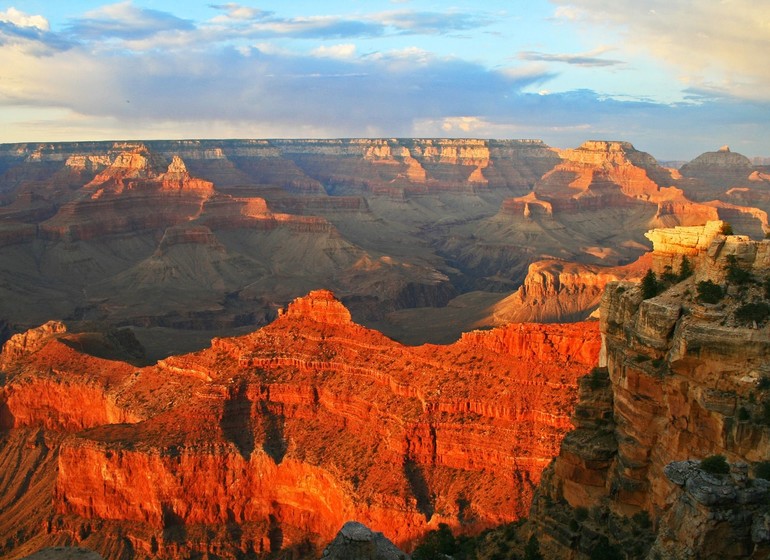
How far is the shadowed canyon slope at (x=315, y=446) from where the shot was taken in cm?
4553

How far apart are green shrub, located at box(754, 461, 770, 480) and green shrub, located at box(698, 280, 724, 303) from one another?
5551mm

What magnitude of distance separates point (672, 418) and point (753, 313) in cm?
375

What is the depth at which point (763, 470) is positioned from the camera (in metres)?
20.2

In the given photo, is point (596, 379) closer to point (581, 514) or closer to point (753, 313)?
point (581, 514)

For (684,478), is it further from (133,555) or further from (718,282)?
(133,555)

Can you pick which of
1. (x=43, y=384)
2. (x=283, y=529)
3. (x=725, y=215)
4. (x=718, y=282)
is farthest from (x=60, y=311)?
(x=725, y=215)

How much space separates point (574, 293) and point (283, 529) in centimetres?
9397

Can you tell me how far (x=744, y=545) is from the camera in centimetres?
1825

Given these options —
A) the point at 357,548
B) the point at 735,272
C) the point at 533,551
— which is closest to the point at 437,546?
the point at 533,551

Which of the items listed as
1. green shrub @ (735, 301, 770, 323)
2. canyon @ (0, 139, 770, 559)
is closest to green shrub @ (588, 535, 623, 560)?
canyon @ (0, 139, 770, 559)

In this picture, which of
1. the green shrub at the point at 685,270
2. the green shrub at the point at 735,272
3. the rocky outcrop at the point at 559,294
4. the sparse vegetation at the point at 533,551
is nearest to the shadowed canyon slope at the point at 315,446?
the sparse vegetation at the point at 533,551

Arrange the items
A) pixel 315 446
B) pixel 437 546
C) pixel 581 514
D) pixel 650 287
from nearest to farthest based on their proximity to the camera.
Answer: pixel 581 514
pixel 650 287
pixel 437 546
pixel 315 446

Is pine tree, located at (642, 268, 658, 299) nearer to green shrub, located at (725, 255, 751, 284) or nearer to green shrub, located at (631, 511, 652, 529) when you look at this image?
green shrub, located at (725, 255, 751, 284)

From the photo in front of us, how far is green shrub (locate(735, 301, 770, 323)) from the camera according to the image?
22.8 meters
